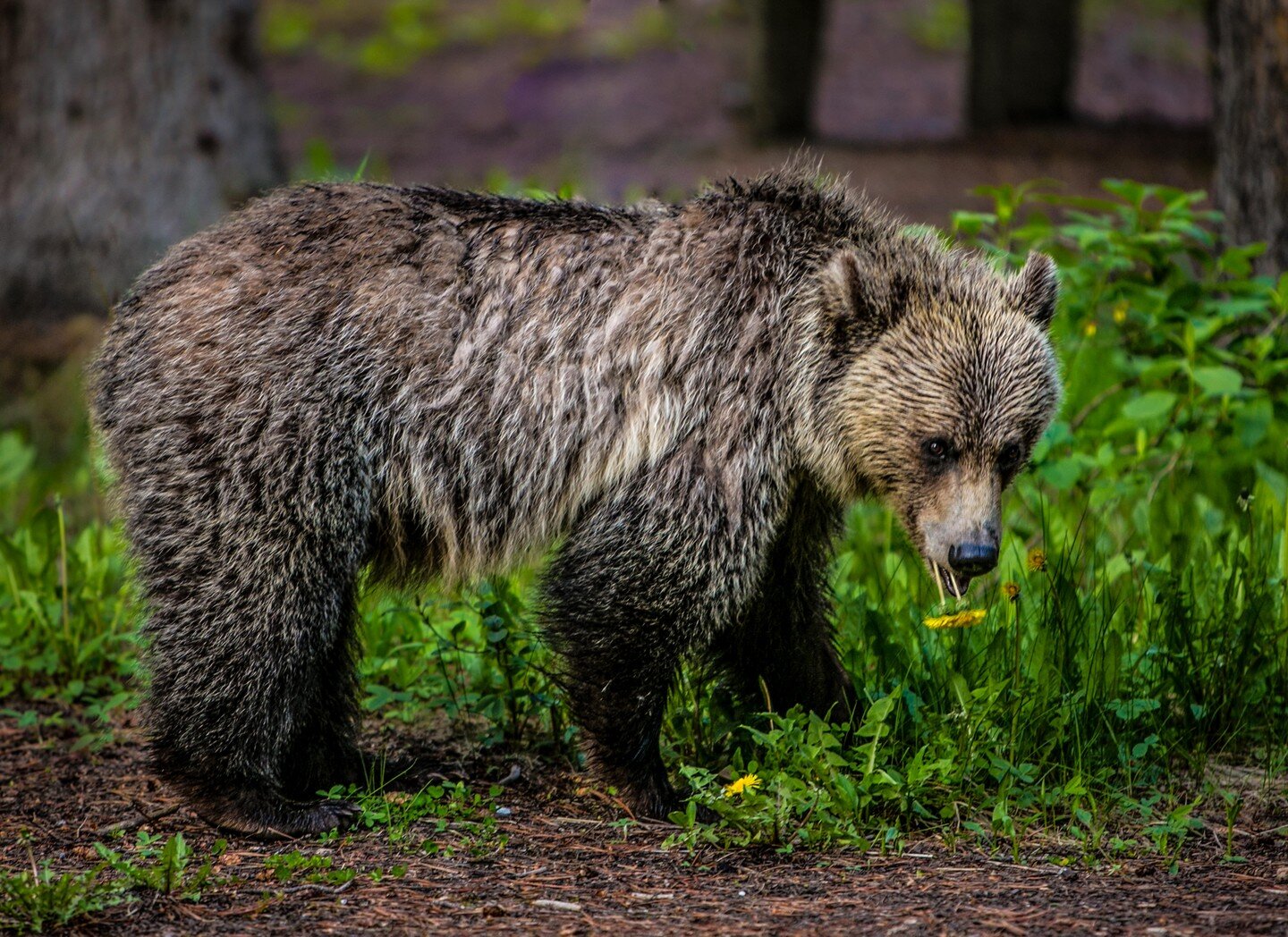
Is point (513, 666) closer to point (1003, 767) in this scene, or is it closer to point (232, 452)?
Result: point (232, 452)

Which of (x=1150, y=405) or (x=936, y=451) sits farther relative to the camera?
(x=1150, y=405)

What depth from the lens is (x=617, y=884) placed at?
3768 mm

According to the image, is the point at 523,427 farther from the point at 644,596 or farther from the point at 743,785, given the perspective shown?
the point at 743,785

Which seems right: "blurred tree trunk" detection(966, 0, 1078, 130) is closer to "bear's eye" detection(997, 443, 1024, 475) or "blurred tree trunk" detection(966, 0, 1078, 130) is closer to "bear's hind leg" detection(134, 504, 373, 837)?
"bear's eye" detection(997, 443, 1024, 475)

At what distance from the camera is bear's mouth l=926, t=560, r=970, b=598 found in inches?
167

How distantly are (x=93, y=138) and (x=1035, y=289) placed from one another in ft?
19.8

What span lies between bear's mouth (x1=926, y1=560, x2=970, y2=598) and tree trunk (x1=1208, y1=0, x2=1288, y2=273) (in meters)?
3.17

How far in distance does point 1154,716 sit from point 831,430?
1322mm

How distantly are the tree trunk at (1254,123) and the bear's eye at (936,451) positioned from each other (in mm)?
3099

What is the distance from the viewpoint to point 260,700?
4199 mm

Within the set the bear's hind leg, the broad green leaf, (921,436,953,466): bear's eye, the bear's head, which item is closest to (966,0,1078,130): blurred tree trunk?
the broad green leaf

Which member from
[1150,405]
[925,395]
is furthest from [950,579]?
[1150,405]

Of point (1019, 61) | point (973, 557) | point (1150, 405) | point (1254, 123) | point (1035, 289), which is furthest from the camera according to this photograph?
point (1019, 61)

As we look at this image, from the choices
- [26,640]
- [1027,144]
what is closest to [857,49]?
[1027,144]
